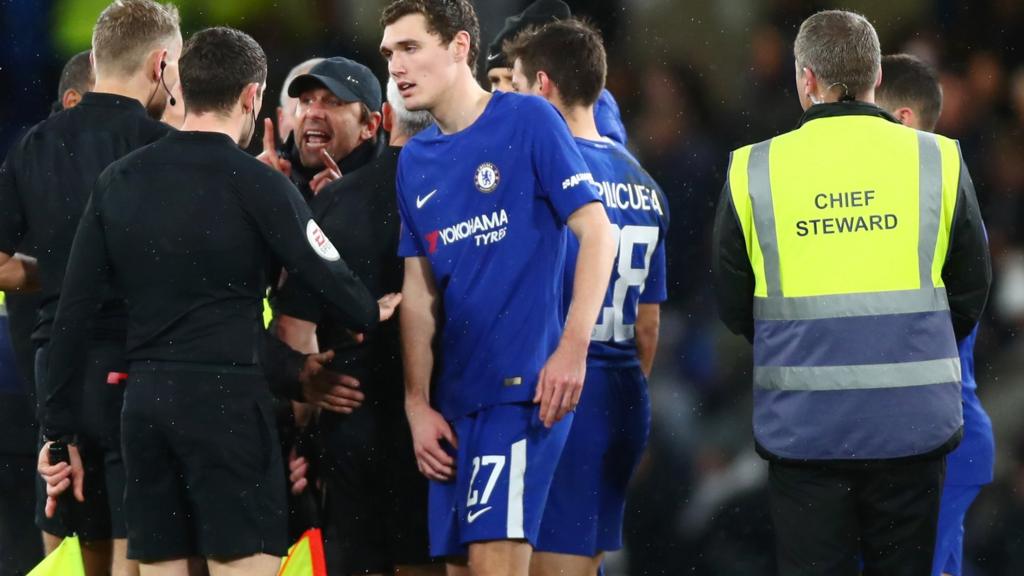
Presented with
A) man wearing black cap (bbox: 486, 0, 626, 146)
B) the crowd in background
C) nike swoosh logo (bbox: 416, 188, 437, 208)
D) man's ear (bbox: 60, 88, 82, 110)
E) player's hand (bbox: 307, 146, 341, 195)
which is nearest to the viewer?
nike swoosh logo (bbox: 416, 188, 437, 208)

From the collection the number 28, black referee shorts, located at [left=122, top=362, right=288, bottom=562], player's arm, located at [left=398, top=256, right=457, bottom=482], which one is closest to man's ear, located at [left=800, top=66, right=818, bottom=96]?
the number 28

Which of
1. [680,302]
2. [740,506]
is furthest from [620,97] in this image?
[740,506]

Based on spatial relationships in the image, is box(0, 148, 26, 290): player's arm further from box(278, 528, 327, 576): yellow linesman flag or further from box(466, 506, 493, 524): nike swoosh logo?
box(466, 506, 493, 524): nike swoosh logo

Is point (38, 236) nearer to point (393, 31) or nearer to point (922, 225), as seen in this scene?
point (393, 31)

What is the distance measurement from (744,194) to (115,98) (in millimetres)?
1838

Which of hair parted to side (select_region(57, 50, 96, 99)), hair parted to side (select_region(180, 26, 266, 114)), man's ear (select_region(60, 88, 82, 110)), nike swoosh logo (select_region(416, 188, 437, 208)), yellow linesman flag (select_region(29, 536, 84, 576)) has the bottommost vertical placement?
yellow linesman flag (select_region(29, 536, 84, 576))

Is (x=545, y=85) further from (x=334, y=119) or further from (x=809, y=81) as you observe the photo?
(x=809, y=81)

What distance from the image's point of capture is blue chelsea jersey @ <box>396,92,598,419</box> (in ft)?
11.3

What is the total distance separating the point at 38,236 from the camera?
13.1 ft

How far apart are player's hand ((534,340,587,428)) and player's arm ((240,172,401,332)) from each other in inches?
21.2

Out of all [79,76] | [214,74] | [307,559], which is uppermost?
[79,76]

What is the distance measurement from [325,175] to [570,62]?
2.81 feet

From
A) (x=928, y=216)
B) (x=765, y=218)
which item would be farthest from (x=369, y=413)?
(x=928, y=216)

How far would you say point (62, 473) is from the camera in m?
3.80
